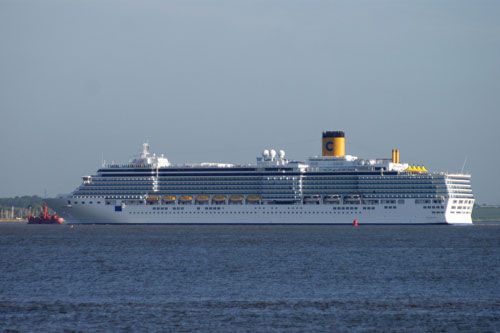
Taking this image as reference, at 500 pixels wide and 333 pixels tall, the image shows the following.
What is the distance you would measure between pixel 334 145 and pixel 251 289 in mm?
97467

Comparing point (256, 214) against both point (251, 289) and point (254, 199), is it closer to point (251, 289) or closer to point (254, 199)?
point (254, 199)

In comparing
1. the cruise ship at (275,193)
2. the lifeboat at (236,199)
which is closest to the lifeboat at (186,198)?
the cruise ship at (275,193)

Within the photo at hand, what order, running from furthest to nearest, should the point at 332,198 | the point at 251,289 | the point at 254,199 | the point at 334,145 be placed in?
the point at 334,145 → the point at 254,199 → the point at 332,198 → the point at 251,289

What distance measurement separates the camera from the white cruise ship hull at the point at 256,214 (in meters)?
128

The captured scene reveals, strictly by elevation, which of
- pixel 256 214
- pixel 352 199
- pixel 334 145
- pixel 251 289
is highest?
pixel 334 145

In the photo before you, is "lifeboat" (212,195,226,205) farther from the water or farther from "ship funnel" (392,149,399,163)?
the water

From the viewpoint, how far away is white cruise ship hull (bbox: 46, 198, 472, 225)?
5049 inches

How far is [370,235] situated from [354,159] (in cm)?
3695

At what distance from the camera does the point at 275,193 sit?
136125 millimetres

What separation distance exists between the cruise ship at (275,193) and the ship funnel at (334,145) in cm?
15

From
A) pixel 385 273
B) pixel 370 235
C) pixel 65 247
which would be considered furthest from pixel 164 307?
pixel 370 235

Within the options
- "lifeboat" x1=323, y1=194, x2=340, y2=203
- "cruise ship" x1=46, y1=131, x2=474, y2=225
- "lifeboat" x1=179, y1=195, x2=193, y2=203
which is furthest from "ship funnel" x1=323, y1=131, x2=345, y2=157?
"lifeboat" x1=179, y1=195, x2=193, y2=203

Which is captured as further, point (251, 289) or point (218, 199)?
point (218, 199)

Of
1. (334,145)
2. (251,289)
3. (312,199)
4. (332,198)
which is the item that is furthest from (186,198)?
(251,289)
